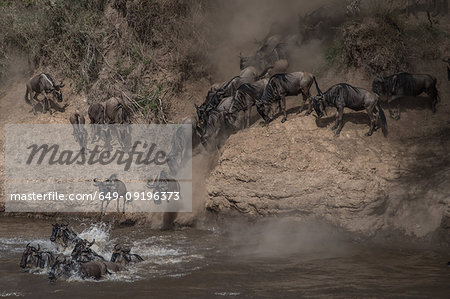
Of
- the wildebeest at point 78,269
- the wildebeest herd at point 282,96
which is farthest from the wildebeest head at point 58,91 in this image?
the wildebeest at point 78,269

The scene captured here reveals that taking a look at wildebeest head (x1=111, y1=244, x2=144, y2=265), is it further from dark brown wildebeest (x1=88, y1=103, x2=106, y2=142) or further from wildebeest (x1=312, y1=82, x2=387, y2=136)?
→ dark brown wildebeest (x1=88, y1=103, x2=106, y2=142)

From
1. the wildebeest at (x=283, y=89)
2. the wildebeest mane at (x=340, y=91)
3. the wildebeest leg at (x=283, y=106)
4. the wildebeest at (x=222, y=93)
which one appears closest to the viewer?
the wildebeest mane at (x=340, y=91)

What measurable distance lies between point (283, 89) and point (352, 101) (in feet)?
6.61

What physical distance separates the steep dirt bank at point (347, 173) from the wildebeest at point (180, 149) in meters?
1.53

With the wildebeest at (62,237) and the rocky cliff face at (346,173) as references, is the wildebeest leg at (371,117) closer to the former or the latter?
the rocky cliff face at (346,173)

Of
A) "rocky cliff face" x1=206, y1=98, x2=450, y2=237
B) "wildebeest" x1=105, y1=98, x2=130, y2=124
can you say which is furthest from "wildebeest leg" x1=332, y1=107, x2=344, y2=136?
"wildebeest" x1=105, y1=98, x2=130, y2=124

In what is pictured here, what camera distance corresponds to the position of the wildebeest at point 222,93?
16844 millimetres

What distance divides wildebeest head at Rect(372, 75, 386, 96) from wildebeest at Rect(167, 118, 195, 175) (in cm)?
548

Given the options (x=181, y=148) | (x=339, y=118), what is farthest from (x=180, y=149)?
(x=339, y=118)

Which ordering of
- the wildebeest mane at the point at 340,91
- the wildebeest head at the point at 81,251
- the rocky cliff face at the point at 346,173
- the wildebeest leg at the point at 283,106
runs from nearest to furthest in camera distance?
the wildebeest head at the point at 81,251, the rocky cliff face at the point at 346,173, the wildebeest mane at the point at 340,91, the wildebeest leg at the point at 283,106

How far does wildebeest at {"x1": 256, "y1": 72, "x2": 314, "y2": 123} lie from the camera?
1547cm

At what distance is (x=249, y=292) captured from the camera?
389 inches

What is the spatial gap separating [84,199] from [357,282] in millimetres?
8736

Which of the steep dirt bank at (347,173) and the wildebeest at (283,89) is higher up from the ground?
the wildebeest at (283,89)
